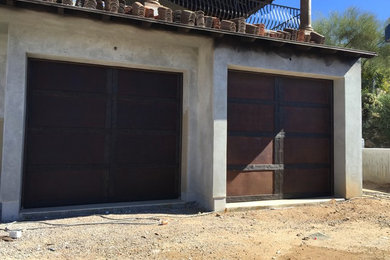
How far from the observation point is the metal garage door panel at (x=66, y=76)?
606cm

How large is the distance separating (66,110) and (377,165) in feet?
30.1

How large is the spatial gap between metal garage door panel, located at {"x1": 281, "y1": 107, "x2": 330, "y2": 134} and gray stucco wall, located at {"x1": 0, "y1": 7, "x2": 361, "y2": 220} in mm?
273

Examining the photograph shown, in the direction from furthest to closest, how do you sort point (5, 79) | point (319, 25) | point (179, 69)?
point (319, 25), point (179, 69), point (5, 79)

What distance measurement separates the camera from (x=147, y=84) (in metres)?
6.80

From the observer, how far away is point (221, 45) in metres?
6.43

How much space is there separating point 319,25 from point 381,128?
7762 mm

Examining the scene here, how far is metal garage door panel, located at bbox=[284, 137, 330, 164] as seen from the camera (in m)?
7.26

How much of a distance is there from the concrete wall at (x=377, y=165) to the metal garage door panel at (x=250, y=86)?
519cm

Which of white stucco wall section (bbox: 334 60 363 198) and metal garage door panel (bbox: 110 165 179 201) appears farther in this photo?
white stucco wall section (bbox: 334 60 363 198)

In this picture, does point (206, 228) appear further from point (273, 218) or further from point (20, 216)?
point (20, 216)

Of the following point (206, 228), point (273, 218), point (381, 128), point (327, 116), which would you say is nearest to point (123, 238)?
point (206, 228)

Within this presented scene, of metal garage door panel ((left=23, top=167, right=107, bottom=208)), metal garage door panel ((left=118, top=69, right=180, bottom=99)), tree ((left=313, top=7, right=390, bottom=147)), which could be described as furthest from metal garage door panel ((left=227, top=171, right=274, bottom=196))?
tree ((left=313, top=7, right=390, bottom=147))

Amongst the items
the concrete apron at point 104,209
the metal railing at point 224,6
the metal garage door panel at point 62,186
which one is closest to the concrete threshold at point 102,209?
the concrete apron at point 104,209

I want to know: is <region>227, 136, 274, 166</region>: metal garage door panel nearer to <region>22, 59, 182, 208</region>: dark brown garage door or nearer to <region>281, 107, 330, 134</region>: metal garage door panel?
<region>281, 107, 330, 134</region>: metal garage door panel
